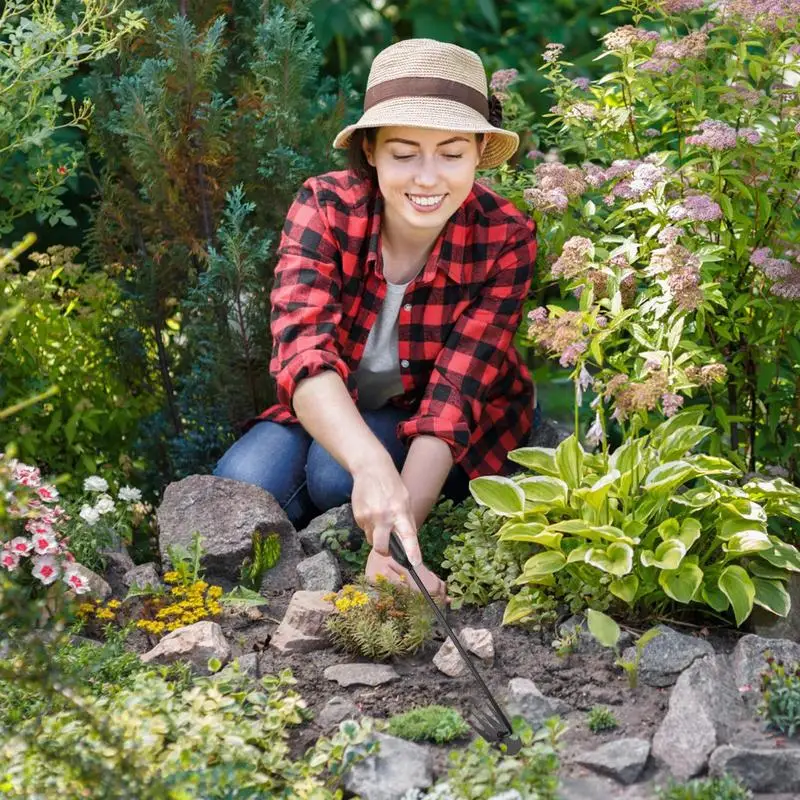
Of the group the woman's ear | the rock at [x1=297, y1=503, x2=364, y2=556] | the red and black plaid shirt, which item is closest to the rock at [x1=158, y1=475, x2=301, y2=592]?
the rock at [x1=297, y1=503, x2=364, y2=556]

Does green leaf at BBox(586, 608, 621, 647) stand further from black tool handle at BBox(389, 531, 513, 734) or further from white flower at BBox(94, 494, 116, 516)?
white flower at BBox(94, 494, 116, 516)

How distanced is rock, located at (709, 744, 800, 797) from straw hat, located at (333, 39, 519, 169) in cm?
160

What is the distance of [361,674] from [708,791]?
86 cm

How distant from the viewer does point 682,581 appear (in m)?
2.88

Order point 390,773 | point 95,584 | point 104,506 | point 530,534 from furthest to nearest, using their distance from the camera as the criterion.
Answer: point 104,506 < point 95,584 < point 530,534 < point 390,773

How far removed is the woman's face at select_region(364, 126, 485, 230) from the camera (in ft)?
10.3

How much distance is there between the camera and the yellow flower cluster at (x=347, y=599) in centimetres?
293

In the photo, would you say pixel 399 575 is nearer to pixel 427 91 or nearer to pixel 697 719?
pixel 697 719

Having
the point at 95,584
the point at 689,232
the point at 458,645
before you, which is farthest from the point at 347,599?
the point at 689,232

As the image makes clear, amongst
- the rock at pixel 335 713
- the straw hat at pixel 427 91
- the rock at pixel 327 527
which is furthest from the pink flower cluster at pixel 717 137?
the rock at pixel 335 713

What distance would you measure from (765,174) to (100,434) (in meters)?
2.16

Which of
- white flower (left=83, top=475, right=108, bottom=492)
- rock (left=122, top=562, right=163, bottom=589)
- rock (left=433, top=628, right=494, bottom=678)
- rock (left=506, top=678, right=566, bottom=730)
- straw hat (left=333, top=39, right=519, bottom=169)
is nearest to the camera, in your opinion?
rock (left=506, top=678, right=566, bottom=730)

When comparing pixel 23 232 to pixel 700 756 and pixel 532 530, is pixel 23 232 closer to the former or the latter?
pixel 532 530

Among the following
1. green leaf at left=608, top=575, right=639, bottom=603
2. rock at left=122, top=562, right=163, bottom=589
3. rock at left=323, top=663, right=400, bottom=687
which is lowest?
rock at left=323, top=663, right=400, bottom=687
